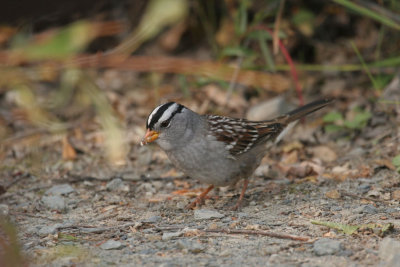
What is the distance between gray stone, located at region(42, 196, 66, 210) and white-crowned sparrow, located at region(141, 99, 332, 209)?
787 millimetres

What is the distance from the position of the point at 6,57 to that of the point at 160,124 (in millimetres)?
1871

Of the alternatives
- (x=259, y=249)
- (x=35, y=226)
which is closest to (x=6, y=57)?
(x=35, y=226)

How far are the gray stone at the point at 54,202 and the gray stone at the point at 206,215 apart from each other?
1.06 metres

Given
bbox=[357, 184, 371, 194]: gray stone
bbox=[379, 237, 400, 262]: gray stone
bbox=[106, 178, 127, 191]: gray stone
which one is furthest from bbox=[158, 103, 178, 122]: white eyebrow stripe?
bbox=[379, 237, 400, 262]: gray stone

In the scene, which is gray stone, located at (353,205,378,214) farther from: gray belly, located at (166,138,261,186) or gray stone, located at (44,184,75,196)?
gray stone, located at (44,184,75,196)

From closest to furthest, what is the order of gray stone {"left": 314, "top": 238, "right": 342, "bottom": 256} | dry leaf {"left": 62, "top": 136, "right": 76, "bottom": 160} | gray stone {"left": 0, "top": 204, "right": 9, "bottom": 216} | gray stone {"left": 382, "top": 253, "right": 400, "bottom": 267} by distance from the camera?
gray stone {"left": 382, "top": 253, "right": 400, "bottom": 267} → gray stone {"left": 314, "top": 238, "right": 342, "bottom": 256} → gray stone {"left": 0, "top": 204, "right": 9, "bottom": 216} → dry leaf {"left": 62, "top": 136, "right": 76, "bottom": 160}

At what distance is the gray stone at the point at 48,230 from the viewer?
350 cm

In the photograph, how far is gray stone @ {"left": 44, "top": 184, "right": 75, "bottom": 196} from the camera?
179 inches

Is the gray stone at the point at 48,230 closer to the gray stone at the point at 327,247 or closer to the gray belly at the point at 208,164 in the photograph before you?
the gray belly at the point at 208,164

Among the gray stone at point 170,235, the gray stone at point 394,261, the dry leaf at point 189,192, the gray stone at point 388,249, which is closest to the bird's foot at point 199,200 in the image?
the dry leaf at point 189,192

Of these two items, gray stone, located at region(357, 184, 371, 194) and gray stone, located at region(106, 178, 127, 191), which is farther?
gray stone, located at region(106, 178, 127, 191)

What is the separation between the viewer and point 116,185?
4762 mm

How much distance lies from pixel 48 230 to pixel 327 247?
5.75ft

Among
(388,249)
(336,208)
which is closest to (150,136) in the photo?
(336,208)
